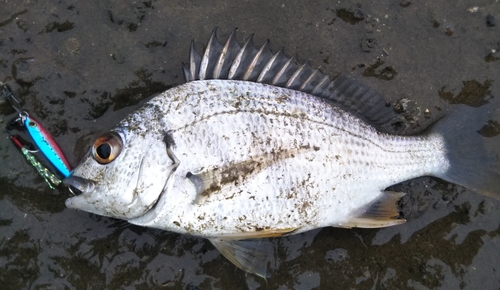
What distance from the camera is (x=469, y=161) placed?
262cm

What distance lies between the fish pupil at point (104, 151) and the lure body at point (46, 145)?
55cm

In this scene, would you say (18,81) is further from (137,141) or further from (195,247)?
(195,247)

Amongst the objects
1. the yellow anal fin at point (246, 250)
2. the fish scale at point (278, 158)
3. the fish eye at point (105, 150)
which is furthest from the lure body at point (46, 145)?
the yellow anal fin at point (246, 250)

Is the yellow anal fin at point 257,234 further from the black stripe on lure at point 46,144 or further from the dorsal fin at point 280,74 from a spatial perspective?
the black stripe on lure at point 46,144

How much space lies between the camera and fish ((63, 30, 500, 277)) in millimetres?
2246

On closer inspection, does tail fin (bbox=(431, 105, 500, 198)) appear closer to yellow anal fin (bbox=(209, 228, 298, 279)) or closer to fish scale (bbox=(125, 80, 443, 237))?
fish scale (bbox=(125, 80, 443, 237))

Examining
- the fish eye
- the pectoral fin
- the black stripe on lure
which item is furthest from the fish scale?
the black stripe on lure

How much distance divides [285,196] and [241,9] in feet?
4.57

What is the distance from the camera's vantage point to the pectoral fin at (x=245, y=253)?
97.1 inches

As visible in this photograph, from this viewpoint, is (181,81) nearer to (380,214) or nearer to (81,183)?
(81,183)

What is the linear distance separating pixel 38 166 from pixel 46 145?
0.17m

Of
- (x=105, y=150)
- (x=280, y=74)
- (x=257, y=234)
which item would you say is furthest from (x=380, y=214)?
(x=105, y=150)

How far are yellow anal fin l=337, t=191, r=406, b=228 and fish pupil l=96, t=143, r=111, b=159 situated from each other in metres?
1.52

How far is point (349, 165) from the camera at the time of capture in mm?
2480
